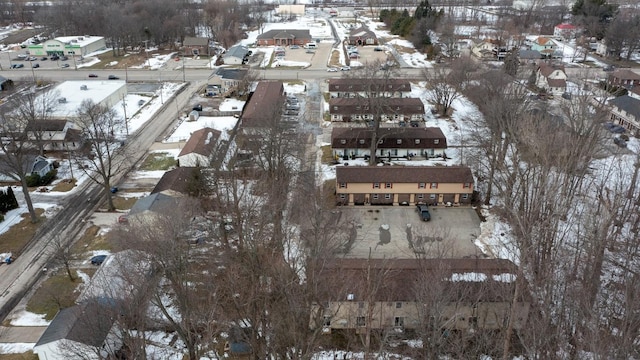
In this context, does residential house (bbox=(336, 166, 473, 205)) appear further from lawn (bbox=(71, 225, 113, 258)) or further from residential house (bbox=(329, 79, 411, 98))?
lawn (bbox=(71, 225, 113, 258))

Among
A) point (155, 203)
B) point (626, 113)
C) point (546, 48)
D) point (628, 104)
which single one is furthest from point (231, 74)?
point (546, 48)

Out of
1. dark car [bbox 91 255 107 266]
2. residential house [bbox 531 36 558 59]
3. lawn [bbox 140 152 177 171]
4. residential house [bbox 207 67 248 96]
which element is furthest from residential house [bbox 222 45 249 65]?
dark car [bbox 91 255 107 266]

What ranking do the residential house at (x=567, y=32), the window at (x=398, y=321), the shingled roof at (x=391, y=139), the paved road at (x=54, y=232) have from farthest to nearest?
1. the residential house at (x=567, y=32)
2. the shingled roof at (x=391, y=139)
3. the paved road at (x=54, y=232)
4. the window at (x=398, y=321)

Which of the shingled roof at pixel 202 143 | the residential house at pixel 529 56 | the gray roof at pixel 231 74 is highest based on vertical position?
the residential house at pixel 529 56

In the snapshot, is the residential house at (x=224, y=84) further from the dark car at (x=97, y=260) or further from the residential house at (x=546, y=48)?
the residential house at (x=546, y=48)

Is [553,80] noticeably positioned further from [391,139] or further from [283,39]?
[283,39]

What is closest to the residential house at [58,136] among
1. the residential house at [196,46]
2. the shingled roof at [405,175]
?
the shingled roof at [405,175]
